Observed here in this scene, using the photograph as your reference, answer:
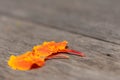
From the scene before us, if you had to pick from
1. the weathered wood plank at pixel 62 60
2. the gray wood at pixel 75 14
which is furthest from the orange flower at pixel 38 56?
the gray wood at pixel 75 14

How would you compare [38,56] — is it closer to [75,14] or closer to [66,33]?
[66,33]

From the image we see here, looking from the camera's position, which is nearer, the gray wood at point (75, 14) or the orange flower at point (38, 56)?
the orange flower at point (38, 56)

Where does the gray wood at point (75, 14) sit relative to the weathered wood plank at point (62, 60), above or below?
above

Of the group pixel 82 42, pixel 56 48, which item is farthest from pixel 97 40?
pixel 56 48

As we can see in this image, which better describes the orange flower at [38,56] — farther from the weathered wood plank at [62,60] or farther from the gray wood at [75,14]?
the gray wood at [75,14]

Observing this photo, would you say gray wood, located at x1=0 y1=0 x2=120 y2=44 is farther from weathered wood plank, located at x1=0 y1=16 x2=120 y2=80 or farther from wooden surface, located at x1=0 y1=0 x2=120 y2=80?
weathered wood plank, located at x1=0 y1=16 x2=120 y2=80

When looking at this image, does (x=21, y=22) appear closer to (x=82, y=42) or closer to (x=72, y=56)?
(x=82, y=42)

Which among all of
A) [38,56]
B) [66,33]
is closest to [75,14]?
[66,33]

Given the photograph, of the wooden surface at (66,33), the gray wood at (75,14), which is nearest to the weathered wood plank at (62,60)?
the wooden surface at (66,33)
